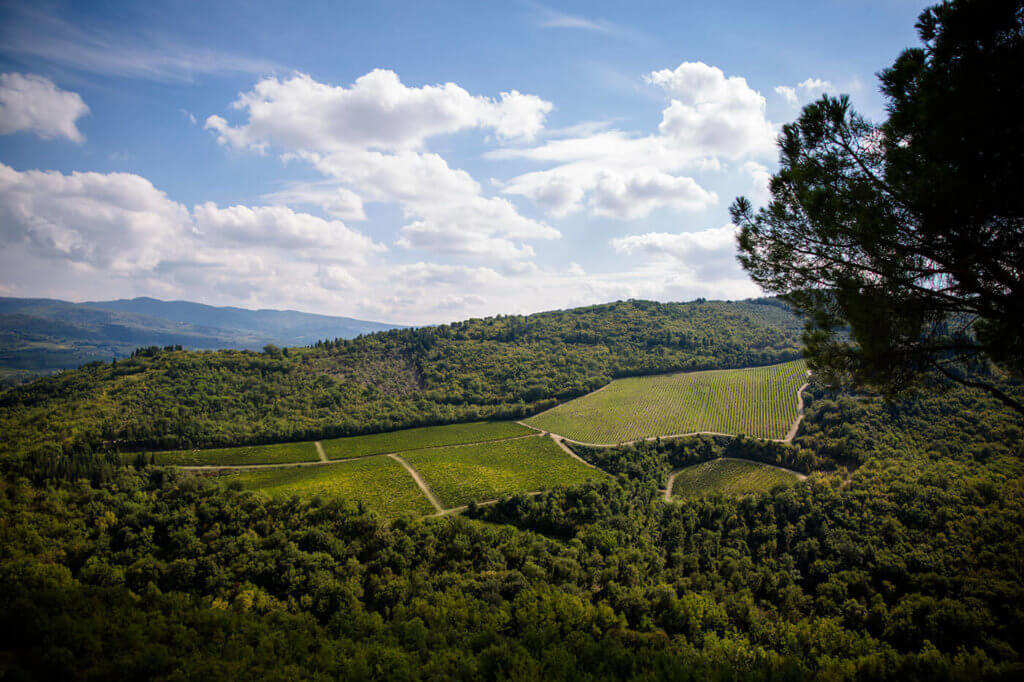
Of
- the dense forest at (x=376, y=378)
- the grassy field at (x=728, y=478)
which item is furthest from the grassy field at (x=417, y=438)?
the grassy field at (x=728, y=478)

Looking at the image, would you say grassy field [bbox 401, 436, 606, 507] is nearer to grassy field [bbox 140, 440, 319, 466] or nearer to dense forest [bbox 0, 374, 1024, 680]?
dense forest [bbox 0, 374, 1024, 680]

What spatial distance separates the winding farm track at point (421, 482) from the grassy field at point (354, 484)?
535 mm

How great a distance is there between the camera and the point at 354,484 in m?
51.5

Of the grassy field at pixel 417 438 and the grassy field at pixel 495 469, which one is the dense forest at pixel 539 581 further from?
the grassy field at pixel 417 438

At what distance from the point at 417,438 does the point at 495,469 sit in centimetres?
1709

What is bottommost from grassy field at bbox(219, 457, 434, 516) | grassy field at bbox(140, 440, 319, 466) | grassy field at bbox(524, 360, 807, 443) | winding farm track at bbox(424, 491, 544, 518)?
winding farm track at bbox(424, 491, 544, 518)

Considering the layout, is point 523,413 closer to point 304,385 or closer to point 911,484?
point 304,385

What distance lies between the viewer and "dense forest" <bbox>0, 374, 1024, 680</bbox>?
76.6 ft

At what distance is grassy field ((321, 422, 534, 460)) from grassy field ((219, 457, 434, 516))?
16.0 ft

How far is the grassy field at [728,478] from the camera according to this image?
54938 millimetres

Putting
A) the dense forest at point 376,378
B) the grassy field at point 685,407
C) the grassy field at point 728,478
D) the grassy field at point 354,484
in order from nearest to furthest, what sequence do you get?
the grassy field at point 354,484 → the grassy field at point 728,478 → the dense forest at point 376,378 → the grassy field at point 685,407

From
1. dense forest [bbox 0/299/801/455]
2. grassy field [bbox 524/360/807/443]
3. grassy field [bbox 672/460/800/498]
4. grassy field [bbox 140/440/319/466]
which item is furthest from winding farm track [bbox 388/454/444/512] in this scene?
grassy field [bbox 672/460/800/498]

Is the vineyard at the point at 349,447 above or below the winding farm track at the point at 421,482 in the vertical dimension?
above

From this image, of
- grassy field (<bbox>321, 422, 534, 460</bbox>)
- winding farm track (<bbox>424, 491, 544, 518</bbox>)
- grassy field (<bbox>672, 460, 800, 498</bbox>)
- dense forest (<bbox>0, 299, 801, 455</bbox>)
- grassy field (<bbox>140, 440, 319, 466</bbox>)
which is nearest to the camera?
winding farm track (<bbox>424, 491, 544, 518</bbox>)
